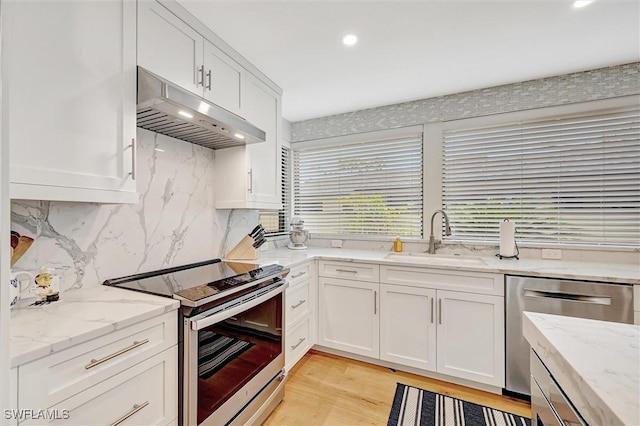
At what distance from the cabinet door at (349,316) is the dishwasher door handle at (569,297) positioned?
1085 millimetres

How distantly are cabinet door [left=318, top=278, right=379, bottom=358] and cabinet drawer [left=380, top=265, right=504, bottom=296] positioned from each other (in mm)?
179

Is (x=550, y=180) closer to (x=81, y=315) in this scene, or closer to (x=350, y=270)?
(x=350, y=270)

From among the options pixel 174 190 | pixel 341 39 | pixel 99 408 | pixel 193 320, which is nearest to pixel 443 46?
pixel 341 39

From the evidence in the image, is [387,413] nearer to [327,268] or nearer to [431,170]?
[327,268]

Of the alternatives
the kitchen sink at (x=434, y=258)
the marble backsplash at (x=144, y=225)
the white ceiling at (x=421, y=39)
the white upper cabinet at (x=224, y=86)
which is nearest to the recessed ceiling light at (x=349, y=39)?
the white ceiling at (x=421, y=39)

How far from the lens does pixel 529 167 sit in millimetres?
2469

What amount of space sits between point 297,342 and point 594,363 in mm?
1992

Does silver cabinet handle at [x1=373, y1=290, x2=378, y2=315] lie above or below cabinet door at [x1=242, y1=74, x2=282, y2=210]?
below

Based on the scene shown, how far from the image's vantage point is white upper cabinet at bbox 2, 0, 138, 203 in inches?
39.3

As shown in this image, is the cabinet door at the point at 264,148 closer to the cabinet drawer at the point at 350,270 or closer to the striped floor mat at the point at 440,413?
the cabinet drawer at the point at 350,270

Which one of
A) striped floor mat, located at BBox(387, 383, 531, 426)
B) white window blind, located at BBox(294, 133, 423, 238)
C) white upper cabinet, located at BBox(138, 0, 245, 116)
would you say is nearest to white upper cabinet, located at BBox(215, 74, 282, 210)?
white upper cabinet, located at BBox(138, 0, 245, 116)

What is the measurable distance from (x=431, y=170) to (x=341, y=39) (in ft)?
5.03

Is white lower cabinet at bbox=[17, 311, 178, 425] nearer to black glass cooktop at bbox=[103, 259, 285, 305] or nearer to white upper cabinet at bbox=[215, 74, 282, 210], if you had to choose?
black glass cooktop at bbox=[103, 259, 285, 305]

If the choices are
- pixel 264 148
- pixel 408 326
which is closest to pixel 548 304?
pixel 408 326
